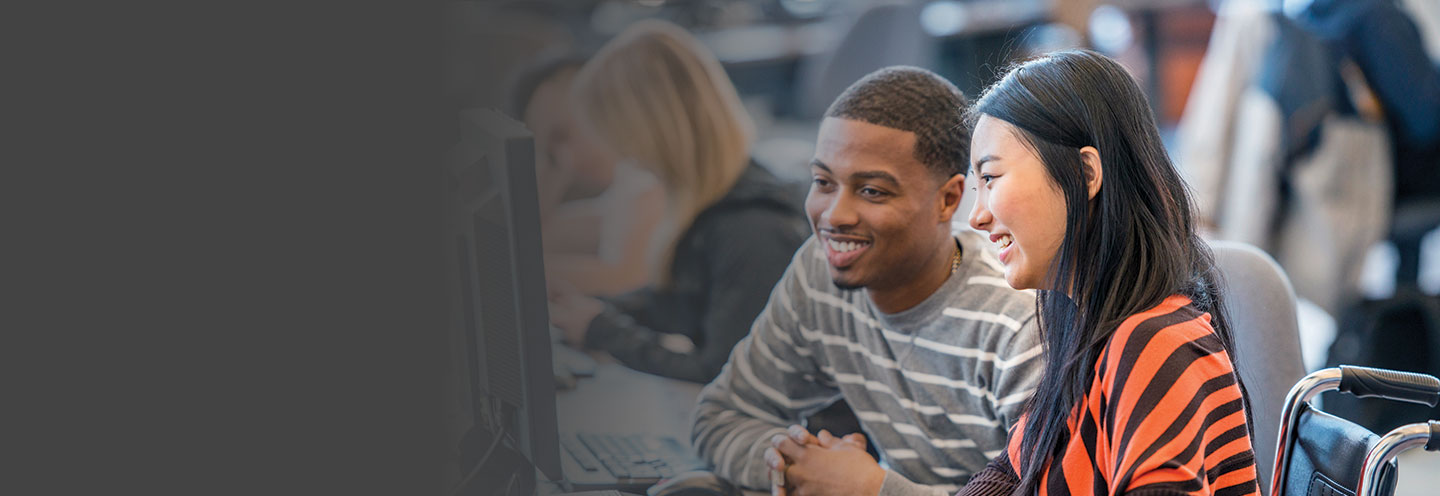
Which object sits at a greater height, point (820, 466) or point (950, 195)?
point (950, 195)

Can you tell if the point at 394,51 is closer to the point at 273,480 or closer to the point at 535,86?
the point at 273,480

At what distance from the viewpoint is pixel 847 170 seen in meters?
1.13

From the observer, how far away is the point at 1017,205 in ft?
3.05

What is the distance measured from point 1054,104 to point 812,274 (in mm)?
412

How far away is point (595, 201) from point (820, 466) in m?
1.10

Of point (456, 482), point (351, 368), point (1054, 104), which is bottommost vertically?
point (456, 482)

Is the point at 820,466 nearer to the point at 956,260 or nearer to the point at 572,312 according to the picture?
the point at 956,260

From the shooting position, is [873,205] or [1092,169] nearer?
[1092,169]

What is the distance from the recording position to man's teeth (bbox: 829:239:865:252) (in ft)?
3.76

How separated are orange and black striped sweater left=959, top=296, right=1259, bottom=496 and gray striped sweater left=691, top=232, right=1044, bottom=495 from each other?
16cm

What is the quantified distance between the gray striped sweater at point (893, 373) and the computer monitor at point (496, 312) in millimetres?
352

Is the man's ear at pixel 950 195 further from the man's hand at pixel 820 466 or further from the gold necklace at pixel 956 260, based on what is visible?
the man's hand at pixel 820 466

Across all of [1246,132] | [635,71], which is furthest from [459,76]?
[1246,132]

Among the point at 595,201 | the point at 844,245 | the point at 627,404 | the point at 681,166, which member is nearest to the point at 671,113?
the point at 681,166
